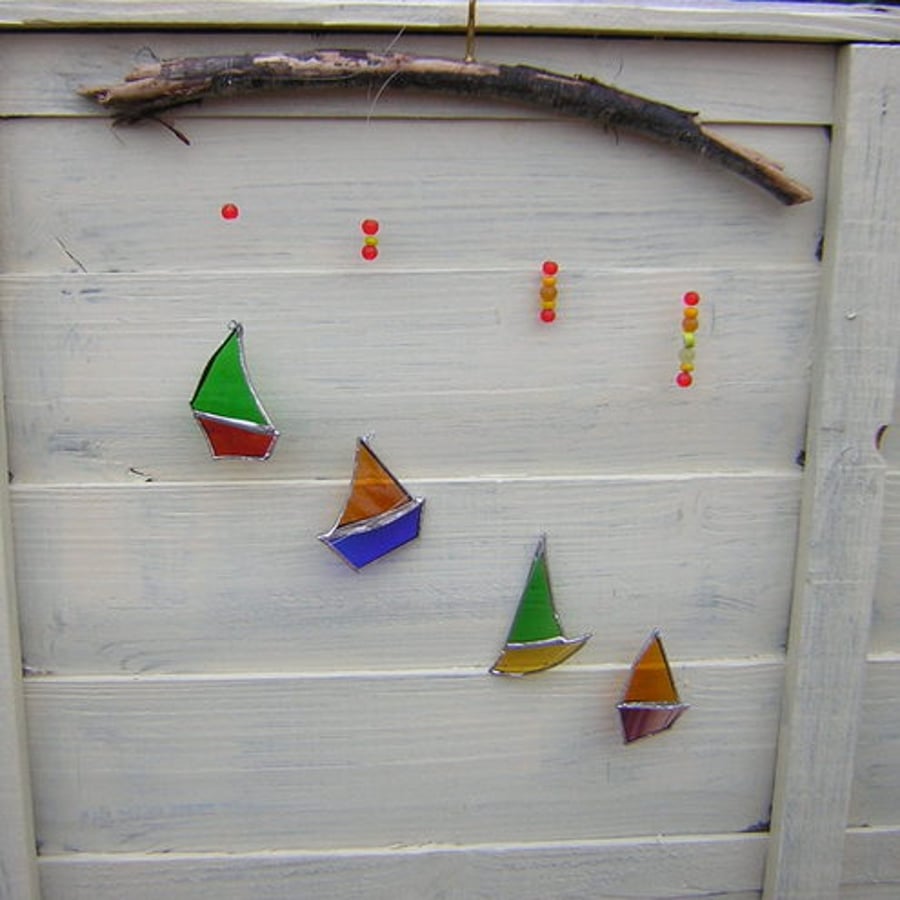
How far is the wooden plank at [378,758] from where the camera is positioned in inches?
32.6

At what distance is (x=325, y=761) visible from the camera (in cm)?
85

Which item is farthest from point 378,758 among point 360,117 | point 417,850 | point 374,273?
point 360,117

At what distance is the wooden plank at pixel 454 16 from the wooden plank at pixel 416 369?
166 mm

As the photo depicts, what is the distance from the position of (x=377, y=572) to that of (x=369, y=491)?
0.08 metres

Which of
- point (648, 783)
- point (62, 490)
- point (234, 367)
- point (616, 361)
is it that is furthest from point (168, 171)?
point (648, 783)

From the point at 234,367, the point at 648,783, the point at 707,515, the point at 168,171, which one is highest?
the point at 168,171

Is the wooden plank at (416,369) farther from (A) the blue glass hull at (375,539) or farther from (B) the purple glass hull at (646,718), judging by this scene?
(B) the purple glass hull at (646,718)

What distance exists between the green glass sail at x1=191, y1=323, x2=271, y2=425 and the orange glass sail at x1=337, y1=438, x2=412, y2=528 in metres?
0.09

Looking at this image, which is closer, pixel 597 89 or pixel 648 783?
pixel 597 89

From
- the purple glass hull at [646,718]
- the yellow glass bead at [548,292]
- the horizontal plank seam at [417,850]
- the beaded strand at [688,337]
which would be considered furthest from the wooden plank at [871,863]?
the yellow glass bead at [548,292]

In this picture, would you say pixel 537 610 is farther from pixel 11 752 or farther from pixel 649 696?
pixel 11 752

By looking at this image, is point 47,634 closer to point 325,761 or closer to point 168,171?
point 325,761

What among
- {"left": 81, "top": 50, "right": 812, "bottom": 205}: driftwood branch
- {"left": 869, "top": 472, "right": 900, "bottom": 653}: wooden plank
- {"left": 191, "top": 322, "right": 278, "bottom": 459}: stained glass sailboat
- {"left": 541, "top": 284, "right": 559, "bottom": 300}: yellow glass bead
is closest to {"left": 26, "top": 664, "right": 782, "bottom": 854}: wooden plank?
{"left": 869, "top": 472, "right": 900, "bottom": 653}: wooden plank

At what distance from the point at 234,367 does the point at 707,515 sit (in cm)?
42
